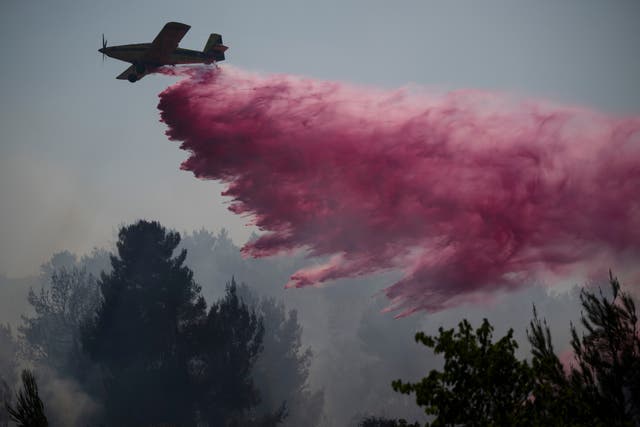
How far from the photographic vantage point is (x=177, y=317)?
40219 mm

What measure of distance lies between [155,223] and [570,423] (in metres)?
40.2

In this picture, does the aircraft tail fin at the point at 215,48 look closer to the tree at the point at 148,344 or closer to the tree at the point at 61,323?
the tree at the point at 148,344

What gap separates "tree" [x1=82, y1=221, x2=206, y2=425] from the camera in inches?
1524

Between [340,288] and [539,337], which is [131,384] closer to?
[539,337]

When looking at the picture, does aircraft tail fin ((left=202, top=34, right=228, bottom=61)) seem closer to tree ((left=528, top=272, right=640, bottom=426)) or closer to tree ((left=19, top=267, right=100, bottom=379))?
tree ((left=528, top=272, right=640, bottom=426))

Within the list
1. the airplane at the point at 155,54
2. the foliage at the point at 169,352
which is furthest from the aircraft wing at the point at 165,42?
the foliage at the point at 169,352

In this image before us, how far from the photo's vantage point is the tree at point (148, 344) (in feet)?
127

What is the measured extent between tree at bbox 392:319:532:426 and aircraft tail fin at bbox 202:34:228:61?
26283 mm

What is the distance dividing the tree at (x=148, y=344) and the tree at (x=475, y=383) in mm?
32361

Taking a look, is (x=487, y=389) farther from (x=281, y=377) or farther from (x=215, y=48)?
(x=281, y=377)

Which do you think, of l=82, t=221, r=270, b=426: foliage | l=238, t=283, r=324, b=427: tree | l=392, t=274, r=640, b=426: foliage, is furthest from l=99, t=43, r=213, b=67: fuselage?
l=238, t=283, r=324, b=427: tree

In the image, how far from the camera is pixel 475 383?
9.70 metres

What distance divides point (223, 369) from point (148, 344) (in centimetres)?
629

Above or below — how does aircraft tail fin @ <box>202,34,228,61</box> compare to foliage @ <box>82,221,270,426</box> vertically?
above
